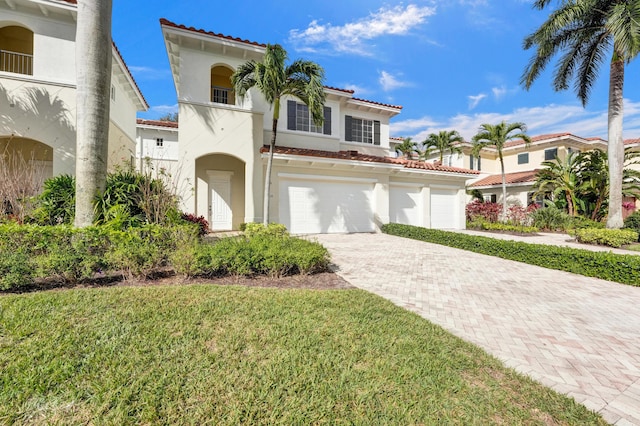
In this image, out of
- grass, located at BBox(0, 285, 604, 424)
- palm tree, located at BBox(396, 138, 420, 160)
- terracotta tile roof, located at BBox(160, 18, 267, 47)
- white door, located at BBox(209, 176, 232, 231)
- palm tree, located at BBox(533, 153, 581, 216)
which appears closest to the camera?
grass, located at BBox(0, 285, 604, 424)

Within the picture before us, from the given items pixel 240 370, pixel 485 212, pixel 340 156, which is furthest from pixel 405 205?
pixel 240 370

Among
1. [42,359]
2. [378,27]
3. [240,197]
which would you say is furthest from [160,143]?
[42,359]

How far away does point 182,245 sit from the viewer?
18.8ft

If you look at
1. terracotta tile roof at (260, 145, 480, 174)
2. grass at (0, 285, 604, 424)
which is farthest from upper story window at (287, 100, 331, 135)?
grass at (0, 285, 604, 424)

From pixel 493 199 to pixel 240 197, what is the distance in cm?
2255

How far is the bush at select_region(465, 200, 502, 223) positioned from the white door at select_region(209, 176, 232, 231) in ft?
55.5

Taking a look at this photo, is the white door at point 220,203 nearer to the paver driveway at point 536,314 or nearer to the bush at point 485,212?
the paver driveway at point 536,314

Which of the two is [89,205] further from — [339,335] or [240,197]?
[240,197]

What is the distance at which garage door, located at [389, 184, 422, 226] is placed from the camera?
1628 cm

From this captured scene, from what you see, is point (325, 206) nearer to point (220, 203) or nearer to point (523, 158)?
point (220, 203)

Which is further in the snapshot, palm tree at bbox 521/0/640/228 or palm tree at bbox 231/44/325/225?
palm tree at bbox 521/0/640/228

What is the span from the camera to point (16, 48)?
11.6 m

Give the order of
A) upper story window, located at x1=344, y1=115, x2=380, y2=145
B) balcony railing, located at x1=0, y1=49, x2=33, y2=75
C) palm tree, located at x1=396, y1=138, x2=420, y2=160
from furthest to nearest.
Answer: palm tree, located at x1=396, y1=138, x2=420, y2=160 < upper story window, located at x1=344, y1=115, x2=380, y2=145 < balcony railing, located at x1=0, y1=49, x2=33, y2=75

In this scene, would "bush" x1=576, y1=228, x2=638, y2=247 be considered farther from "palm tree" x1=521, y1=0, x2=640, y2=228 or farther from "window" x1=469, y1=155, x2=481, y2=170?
"window" x1=469, y1=155, x2=481, y2=170
